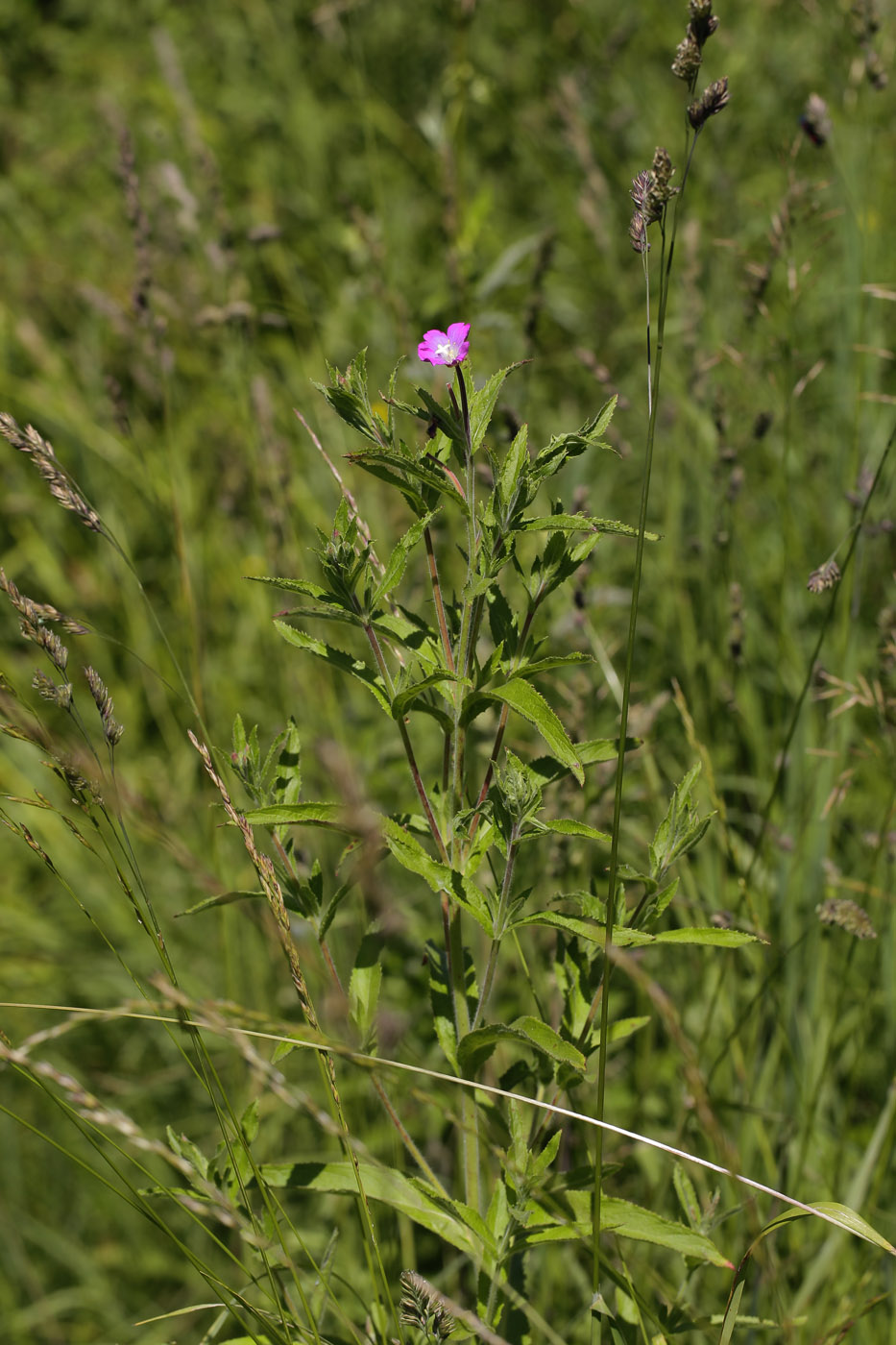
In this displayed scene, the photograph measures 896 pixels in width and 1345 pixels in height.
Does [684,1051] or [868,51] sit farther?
[868,51]

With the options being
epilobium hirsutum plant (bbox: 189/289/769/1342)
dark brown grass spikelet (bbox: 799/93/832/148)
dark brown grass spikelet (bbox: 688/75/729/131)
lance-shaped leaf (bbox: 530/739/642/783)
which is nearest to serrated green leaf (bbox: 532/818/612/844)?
epilobium hirsutum plant (bbox: 189/289/769/1342)

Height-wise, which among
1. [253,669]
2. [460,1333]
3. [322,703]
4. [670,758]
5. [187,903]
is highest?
[253,669]

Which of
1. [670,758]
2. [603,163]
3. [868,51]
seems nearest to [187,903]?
[670,758]

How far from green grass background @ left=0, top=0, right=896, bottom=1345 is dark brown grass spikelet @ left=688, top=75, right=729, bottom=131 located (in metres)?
0.71

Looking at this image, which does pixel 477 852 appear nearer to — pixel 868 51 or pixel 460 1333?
pixel 460 1333

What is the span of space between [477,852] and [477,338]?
7.91ft

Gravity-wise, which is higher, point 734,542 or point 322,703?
point 734,542

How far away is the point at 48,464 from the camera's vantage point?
5.02 feet

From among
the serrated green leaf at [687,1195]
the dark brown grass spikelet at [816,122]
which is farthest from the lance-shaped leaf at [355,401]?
the dark brown grass spikelet at [816,122]

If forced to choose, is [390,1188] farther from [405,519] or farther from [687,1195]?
[405,519]

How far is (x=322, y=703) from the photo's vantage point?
8.84 ft

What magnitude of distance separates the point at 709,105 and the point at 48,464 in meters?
1.00

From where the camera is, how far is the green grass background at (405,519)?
79.2 inches

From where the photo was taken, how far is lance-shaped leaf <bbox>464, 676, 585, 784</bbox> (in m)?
1.13
